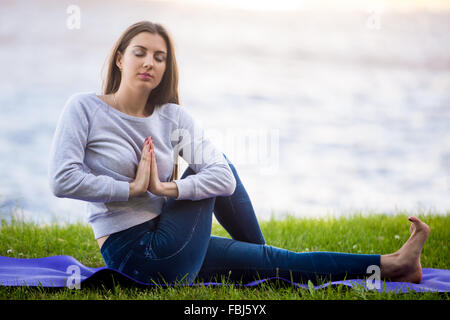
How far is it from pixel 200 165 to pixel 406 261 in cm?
118

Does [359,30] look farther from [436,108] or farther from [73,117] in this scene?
[73,117]

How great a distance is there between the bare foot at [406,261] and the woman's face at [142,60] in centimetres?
155

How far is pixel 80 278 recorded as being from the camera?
98.0 inches

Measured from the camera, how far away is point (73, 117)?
7.59 ft

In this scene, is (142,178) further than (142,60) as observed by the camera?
No

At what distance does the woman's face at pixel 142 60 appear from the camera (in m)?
2.49

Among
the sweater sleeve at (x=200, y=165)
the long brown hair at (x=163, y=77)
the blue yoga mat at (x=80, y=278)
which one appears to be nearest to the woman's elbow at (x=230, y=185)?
the sweater sleeve at (x=200, y=165)

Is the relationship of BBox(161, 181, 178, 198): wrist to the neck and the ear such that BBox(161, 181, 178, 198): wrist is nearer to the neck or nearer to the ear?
the neck

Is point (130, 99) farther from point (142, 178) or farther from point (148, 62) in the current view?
point (142, 178)

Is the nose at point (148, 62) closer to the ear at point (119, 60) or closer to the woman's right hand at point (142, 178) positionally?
the ear at point (119, 60)

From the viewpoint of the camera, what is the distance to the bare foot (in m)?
2.45

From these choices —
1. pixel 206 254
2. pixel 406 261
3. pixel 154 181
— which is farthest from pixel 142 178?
pixel 406 261
